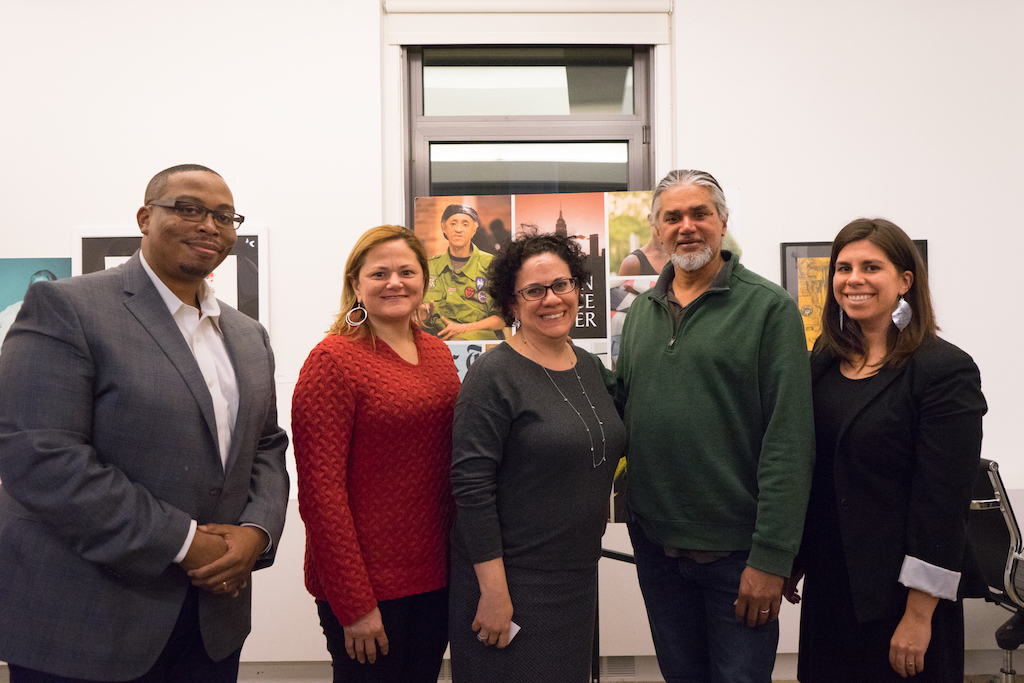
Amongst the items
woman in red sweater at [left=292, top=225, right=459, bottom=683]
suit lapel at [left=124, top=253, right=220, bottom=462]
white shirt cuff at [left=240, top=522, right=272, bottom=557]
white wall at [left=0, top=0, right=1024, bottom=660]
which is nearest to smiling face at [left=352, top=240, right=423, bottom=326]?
woman in red sweater at [left=292, top=225, right=459, bottom=683]

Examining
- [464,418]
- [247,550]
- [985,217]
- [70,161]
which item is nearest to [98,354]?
[247,550]

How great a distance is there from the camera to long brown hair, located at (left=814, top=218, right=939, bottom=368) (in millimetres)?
1606

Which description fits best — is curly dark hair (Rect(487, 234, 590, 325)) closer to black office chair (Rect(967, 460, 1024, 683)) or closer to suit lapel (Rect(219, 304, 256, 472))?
suit lapel (Rect(219, 304, 256, 472))

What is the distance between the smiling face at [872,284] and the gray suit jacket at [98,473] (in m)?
1.65

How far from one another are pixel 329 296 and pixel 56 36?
1861 mm

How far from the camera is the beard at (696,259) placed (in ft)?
5.58

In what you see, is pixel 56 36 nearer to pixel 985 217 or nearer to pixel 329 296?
pixel 329 296

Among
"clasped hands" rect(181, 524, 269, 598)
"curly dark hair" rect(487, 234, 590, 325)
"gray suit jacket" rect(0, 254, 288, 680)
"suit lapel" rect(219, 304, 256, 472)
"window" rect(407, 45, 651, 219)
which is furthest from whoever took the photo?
"window" rect(407, 45, 651, 219)

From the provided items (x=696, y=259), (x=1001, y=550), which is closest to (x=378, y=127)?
(x=696, y=259)

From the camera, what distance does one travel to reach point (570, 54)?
324cm

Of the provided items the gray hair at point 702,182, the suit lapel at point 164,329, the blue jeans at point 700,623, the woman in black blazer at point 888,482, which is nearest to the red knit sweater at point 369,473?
the suit lapel at point 164,329

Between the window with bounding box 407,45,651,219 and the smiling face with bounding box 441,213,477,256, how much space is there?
0.26m

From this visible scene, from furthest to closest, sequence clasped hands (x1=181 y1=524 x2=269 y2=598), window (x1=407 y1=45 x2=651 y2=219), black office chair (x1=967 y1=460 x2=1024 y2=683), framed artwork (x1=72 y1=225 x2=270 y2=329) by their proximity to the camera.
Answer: window (x1=407 y1=45 x2=651 y2=219) < framed artwork (x1=72 y1=225 x2=270 y2=329) < black office chair (x1=967 y1=460 x2=1024 y2=683) < clasped hands (x1=181 y1=524 x2=269 y2=598)

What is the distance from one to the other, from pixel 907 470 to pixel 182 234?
1.86 meters
